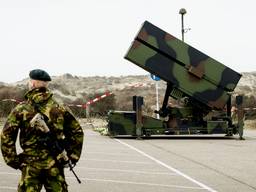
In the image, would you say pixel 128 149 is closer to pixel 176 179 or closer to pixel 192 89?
pixel 192 89

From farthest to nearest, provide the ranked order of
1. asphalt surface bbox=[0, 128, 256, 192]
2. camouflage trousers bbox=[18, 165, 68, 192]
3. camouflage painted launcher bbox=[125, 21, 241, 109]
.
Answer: camouflage painted launcher bbox=[125, 21, 241, 109] < asphalt surface bbox=[0, 128, 256, 192] < camouflage trousers bbox=[18, 165, 68, 192]

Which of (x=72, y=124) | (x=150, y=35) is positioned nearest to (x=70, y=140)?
(x=72, y=124)

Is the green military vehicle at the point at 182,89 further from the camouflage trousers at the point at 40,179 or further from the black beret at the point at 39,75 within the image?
the camouflage trousers at the point at 40,179

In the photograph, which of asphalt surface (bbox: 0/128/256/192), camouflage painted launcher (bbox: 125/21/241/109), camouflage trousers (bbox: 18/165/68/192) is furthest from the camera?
camouflage painted launcher (bbox: 125/21/241/109)

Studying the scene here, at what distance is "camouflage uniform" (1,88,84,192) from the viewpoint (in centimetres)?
538

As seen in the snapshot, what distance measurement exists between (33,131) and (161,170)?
6.49 m

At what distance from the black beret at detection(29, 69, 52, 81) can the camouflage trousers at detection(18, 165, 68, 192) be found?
2.54 ft

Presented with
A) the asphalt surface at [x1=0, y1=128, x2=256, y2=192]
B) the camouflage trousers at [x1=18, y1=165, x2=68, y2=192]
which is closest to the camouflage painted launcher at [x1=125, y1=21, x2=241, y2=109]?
the asphalt surface at [x1=0, y1=128, x2=256, y2=192]

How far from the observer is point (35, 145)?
17.7 feet

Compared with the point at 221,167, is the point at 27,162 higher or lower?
higher

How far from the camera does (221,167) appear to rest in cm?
1221

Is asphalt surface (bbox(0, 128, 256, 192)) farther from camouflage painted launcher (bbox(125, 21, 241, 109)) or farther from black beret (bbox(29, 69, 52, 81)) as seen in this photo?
camouflage painted launcher (bbox(125, 21, 241, 109))

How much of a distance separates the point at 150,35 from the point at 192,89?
8.07 ft

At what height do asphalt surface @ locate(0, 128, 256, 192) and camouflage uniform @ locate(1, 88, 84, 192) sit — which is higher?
camouflage uniform @ locate(1, 88, 84, 192)
